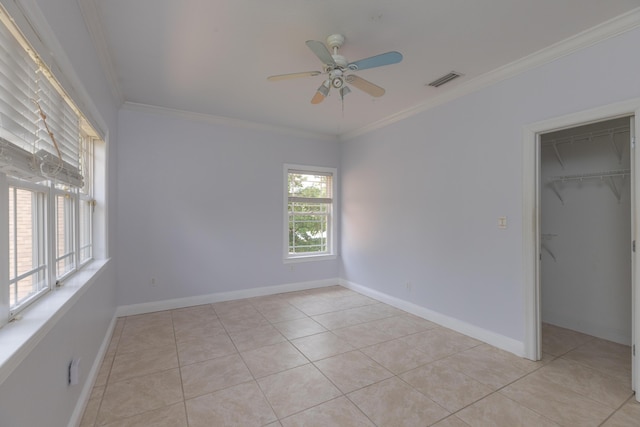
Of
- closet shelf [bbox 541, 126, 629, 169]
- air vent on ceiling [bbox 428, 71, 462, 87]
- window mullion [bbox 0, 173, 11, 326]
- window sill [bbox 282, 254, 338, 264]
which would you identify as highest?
air vent on ceiling [bbox 428, 71, 462, 87]

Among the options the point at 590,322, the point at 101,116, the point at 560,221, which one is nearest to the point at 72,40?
the point at 101,116

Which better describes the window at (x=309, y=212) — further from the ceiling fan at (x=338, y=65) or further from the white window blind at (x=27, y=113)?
the white window blind at (x=27, y=113)

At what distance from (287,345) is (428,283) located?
1.87m

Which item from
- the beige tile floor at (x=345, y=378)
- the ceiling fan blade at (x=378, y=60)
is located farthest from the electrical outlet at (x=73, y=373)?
the ceiling fan blade at (x=378, y=60)

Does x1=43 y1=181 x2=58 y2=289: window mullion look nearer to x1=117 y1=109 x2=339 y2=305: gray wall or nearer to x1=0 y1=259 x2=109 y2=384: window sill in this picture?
x1=0 y1=259 x2=109 y2=384: window sill

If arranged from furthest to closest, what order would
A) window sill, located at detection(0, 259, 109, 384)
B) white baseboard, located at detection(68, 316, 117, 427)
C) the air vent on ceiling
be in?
the air vent on ceiling
white baseboard, located at detection(68, 316, 117, 427)
window sill, located at detection(0, 259, 109, 384)

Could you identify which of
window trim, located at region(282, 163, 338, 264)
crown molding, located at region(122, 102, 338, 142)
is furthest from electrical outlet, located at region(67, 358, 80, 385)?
window trim, located at region(282, 163, 338, 264)

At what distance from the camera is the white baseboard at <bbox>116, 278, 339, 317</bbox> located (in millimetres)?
3859

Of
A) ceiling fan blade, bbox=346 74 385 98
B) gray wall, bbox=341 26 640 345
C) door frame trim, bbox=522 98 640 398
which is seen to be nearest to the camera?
ceiling fan blade, bbox=346 74 385 98

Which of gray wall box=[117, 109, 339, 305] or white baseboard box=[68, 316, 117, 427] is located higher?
gray wall box=[117, 109, 339, 305]

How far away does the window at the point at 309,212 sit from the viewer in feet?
16.6

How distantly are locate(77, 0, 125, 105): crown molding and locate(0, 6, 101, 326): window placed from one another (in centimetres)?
65

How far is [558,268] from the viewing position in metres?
3.59

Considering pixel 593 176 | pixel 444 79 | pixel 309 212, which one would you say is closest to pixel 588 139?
pixel 593 176
